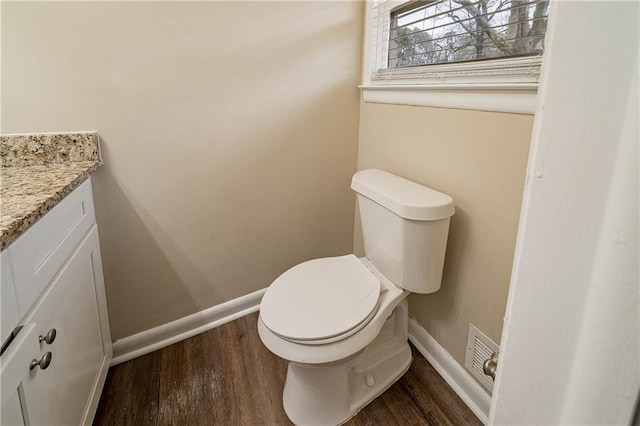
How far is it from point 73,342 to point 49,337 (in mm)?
204

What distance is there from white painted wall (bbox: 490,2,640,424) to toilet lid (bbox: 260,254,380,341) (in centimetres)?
78

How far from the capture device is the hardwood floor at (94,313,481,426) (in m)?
1.25

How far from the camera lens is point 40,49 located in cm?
108

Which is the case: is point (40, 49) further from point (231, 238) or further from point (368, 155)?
point (368, 155)

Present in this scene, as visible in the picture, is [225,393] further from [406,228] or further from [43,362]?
[406,228]

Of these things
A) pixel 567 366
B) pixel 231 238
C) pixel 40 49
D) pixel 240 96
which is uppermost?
pixel 40 49

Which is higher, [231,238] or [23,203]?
[23,203]

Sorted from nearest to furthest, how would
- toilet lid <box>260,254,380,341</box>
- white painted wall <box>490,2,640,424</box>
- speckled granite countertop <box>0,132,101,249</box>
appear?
white painted wall <box>490,2,640,424</box>, speckled granite countertop <box>0,132,101,249</box>, toilet lid <box>260,254,380,341</box>

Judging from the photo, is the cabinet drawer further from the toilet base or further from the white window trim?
the white window trim

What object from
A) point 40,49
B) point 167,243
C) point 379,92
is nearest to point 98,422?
point 167,243

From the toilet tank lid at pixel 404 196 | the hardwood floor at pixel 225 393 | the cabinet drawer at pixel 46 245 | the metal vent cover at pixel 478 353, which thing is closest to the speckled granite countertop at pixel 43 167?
the cabinet drawer at pixel 46 245

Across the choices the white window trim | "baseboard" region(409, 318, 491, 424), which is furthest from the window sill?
"baseboard" region(409, 318, 491, 424)

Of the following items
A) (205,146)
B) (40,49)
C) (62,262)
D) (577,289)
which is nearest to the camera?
(577,289)

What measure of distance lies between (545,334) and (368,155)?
1449 millimetres
